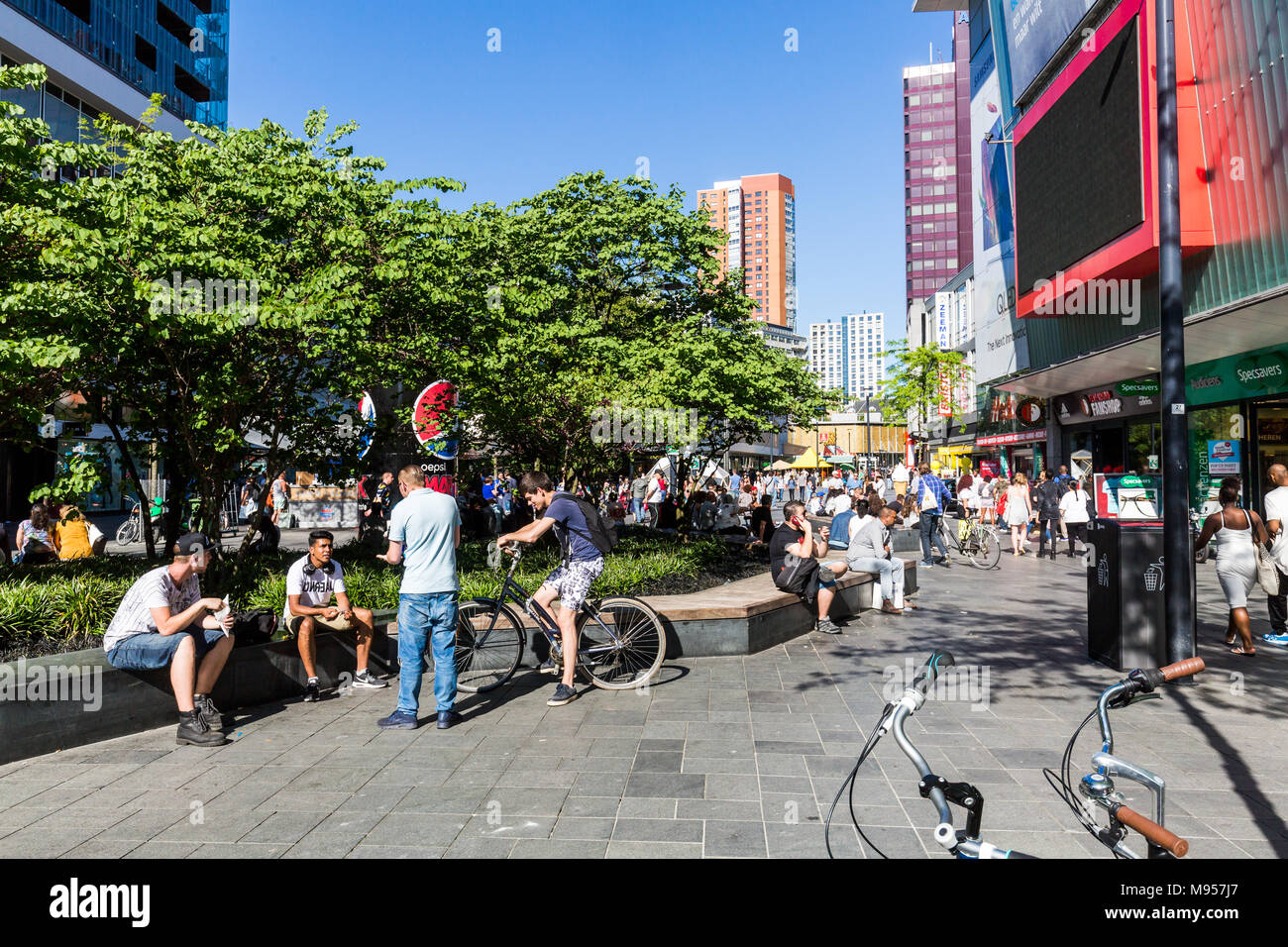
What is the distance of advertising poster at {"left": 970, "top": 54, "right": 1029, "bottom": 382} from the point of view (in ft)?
96.4

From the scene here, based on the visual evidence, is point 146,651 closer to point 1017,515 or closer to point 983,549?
point 983,549

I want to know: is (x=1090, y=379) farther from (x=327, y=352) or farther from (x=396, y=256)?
(x=327, y=352)

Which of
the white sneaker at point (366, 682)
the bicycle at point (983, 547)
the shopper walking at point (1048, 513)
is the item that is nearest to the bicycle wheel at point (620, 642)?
the white sneaker at point (366, 682)

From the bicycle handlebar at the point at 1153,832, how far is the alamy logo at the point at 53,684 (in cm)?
597

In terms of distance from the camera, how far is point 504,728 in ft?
19.7

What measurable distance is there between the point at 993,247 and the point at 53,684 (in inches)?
1272

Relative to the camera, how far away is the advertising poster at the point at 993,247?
96.4ft

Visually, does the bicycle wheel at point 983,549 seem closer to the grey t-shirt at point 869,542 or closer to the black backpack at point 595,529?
the grey t-shirt at point 869,542

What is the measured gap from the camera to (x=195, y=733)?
564cm

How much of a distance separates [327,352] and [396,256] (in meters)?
3.03

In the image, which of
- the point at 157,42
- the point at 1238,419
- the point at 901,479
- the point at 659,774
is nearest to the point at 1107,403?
the point at 901,479

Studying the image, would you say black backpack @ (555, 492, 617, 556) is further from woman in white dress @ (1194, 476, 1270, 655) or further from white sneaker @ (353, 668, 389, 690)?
woman in white dress @ (1194, 476, 1270, 655)

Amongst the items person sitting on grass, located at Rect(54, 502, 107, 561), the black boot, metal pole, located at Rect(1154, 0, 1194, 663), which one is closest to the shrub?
person sitting on grass, located at Rect(54, 502, 107, 561)
